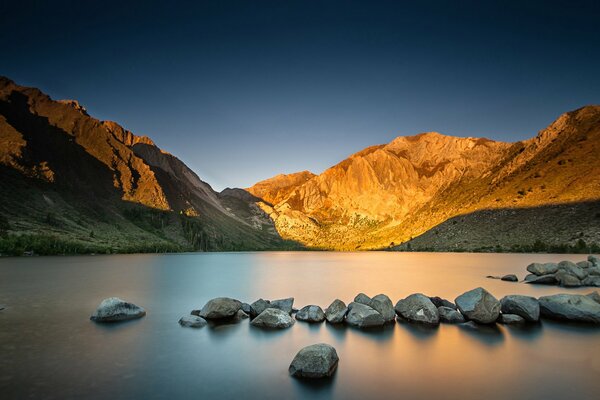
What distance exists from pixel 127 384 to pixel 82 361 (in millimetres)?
3951

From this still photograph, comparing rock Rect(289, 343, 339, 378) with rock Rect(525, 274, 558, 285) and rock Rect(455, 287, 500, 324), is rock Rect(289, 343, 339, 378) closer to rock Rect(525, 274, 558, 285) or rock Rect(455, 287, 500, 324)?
rock Rect(455, 287, 500, 324)

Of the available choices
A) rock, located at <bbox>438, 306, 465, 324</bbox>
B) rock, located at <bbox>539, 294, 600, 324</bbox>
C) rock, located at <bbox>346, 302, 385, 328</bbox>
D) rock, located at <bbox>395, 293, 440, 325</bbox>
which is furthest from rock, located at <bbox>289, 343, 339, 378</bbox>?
rock, located at <bbox>539, 294, 600, 324</bbox>

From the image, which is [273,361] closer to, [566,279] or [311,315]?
[311,315]

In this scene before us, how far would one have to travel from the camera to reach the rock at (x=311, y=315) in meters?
21.9

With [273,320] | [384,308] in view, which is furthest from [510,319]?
[273,320]

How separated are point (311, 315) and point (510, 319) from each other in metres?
12.4

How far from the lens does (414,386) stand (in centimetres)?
1202

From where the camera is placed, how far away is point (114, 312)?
2266 centimetres

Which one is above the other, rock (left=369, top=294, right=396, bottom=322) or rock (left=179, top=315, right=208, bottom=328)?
rock (left=369, top=294, right=396, bottom=322)

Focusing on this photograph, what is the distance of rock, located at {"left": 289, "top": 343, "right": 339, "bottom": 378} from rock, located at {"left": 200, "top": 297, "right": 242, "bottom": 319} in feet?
34.9

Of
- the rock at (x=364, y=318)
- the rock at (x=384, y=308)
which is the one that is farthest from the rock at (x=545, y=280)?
the rock at (x=364, y=318)

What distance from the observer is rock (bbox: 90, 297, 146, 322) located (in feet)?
73.5

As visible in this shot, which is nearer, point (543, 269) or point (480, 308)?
point (480, 308)

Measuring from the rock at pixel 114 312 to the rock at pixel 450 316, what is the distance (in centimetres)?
2104
